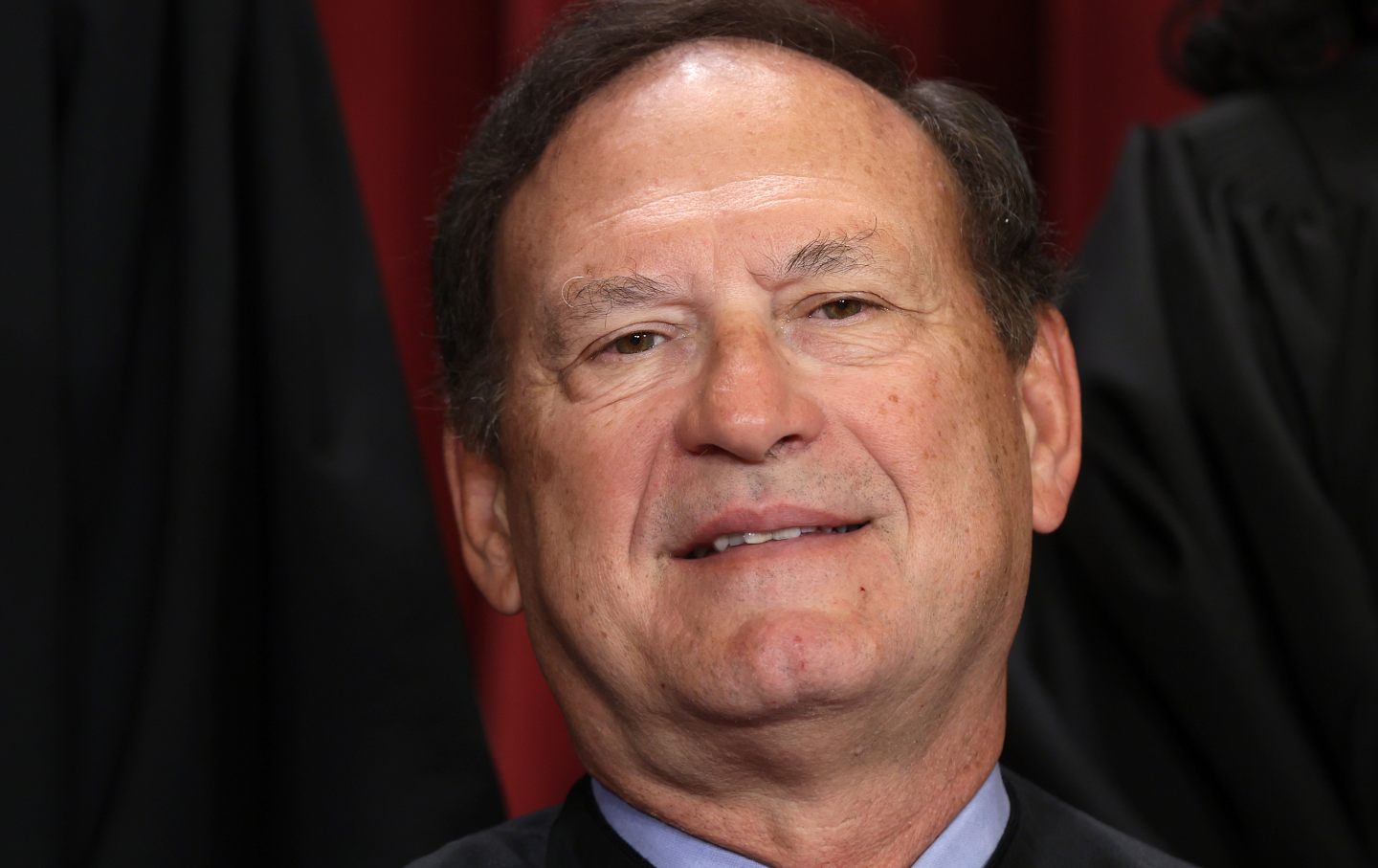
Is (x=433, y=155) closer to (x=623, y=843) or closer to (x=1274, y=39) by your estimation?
(x=1274, y=39)

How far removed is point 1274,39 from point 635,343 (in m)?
1.28

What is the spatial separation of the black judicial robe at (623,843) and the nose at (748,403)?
39cm

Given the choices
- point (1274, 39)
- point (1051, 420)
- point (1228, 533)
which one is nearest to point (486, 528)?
point (1051, 420)

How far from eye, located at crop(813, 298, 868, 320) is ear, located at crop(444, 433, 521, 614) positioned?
0.39m

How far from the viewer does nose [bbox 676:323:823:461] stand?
1.42m

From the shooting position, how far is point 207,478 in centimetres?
166

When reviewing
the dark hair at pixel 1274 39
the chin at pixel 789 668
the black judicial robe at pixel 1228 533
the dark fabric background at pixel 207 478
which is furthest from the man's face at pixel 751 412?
the dark hair at pixel 1274 39

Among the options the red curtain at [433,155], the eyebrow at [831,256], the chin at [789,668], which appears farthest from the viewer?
the red curtain at [433,155]

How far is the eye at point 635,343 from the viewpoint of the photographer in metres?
1.57

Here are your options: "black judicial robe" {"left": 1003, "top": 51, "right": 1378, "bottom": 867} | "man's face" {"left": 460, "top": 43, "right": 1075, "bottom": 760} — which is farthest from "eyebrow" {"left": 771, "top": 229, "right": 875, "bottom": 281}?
"black judicial robe" {"left": 1003, "top": 51, "right": 1378, "bottom": 867}

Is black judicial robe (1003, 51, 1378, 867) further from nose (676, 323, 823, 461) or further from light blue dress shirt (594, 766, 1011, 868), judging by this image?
nose (676, 323, 823, 461)

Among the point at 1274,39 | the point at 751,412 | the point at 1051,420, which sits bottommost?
the point at 1051,420

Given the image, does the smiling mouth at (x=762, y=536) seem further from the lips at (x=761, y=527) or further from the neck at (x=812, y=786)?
the neck at (x=812, y=786)

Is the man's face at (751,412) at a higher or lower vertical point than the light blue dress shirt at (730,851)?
higher
